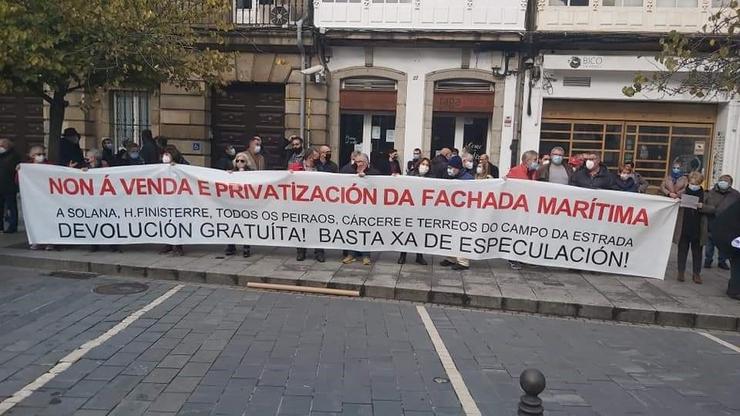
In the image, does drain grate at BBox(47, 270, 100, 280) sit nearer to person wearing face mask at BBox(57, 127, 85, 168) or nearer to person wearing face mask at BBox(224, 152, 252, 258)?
person wearing face mask at BBox(224, 152, 252, 258)

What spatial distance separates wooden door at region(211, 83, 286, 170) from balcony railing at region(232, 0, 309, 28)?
172cm

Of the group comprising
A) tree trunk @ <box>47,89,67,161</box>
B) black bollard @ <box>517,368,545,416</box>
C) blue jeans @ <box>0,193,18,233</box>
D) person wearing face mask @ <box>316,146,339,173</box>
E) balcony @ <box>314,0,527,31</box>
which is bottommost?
blue jeans @ <box>0,193,18,233</box>

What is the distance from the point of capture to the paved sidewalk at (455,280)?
293 inches

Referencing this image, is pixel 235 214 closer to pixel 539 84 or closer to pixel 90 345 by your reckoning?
pixel 90 345

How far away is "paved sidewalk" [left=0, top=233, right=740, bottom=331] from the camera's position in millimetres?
7445

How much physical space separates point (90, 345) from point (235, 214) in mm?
4074

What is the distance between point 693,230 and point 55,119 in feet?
35.8

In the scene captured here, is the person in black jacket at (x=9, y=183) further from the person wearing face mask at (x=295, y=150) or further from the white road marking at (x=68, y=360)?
the white road marking at (x=68, y=360)

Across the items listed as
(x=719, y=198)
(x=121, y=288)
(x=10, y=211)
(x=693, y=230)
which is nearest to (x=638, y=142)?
(x=719, y=198)

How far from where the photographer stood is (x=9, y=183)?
10570mm

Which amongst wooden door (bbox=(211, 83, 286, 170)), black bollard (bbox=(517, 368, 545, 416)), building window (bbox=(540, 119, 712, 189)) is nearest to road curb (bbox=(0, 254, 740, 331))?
black bollard (bbox=(517, 368, 545, 416))

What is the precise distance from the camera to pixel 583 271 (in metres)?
9.27

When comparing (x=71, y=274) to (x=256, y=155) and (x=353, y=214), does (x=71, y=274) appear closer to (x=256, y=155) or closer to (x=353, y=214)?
(x=256, y=155)

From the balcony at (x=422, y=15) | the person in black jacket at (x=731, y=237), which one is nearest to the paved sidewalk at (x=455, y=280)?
the person in black jacket at (x=731, y=237)
